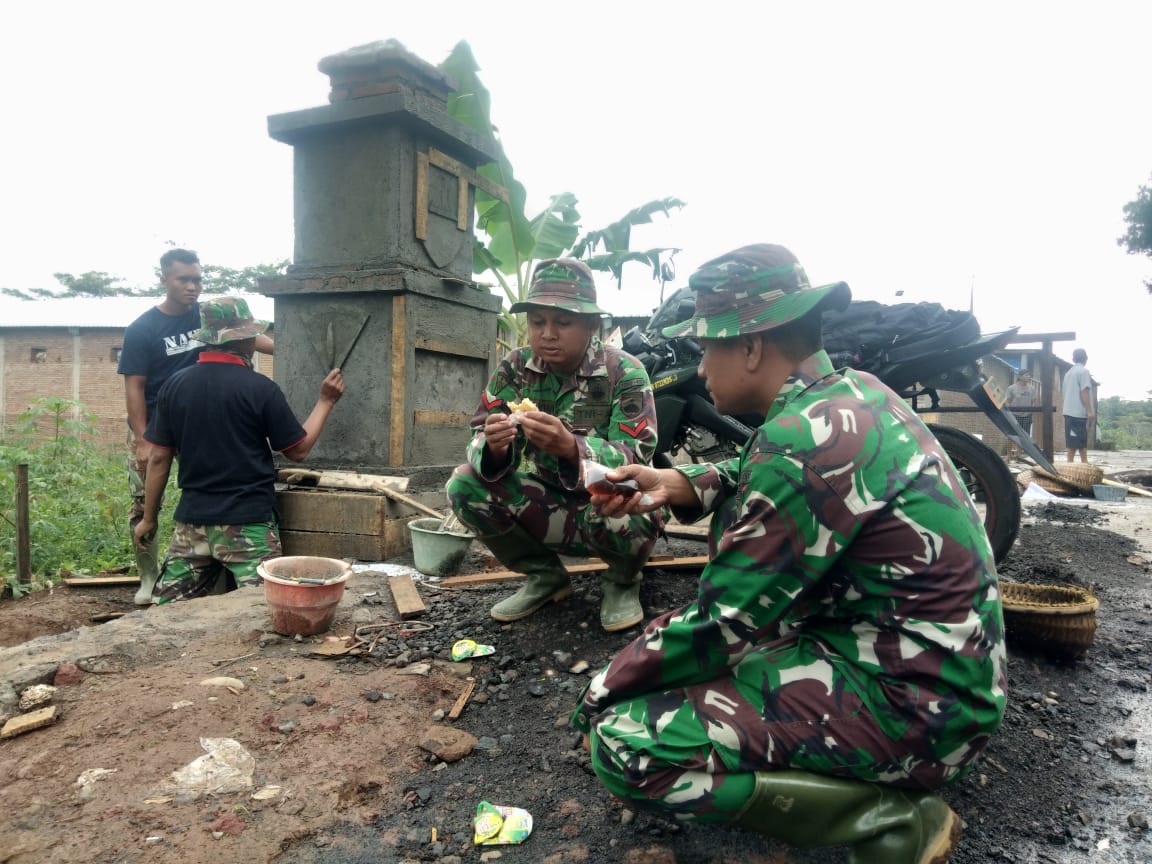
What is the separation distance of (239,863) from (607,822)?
0.94 meters

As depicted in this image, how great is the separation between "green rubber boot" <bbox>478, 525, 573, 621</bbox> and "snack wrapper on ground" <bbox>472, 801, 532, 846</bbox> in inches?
51.2

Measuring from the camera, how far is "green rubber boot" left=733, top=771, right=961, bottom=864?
1.51 meters

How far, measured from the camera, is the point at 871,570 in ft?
4.94

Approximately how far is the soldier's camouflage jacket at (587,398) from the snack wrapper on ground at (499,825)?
55.2 inches

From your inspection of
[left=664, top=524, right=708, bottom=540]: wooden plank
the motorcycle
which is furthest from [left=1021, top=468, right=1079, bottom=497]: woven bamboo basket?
[left=664, top=524, right=708, bottom=540]: wooden plank

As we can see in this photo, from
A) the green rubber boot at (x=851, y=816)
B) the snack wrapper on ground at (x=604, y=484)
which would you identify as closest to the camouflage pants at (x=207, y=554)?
the snack wrapper on ground at (x=604, y=484)

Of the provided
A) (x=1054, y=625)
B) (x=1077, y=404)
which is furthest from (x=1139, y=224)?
(x=1054, y=625)

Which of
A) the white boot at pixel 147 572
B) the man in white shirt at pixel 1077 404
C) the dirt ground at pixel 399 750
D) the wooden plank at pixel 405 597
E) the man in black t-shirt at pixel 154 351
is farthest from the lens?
the man in white shirt at pixel 1077 404

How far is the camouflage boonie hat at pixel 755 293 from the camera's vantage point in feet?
5.32

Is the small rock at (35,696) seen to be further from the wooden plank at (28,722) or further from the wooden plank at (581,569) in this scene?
the wooden plank at (581,569)

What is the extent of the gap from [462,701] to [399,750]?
0.36 metres

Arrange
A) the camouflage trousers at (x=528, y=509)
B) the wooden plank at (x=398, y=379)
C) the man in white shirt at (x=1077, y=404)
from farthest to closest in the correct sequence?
the man in white shirt at (x=1077, y=404), the wooden plank at (x=398, y=379), the camouflage trousers at (x=528, y=509)

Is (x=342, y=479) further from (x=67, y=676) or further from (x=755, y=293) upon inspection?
(x=755, y=293)

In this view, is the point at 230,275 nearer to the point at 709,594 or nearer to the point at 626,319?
the point at 626,319
